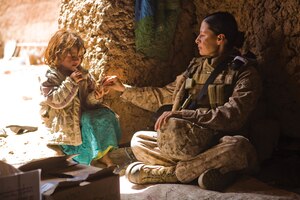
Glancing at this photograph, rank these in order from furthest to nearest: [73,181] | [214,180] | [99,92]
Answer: [99,92]
[214,180]
[73,181]

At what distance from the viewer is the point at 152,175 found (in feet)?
12.4

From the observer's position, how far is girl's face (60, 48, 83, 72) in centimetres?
406

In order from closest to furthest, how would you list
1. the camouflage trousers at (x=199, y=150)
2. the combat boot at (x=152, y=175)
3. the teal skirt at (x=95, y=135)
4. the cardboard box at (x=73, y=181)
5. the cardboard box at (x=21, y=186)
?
1. the cardboard box at (x=21, y=186)
2. the cardboard box at (x=73, y=181)
3. the camouflage trousers at (x=199, y=150)
4. the combat boot at (x=152, y=175)
5. the teal skirt at (x=95, y=135)

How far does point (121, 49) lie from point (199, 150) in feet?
5.28

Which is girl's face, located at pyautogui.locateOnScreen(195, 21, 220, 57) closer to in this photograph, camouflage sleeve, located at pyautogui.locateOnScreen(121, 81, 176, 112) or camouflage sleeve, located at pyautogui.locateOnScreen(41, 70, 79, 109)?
camouflage sleeve, located at pyautogui.locateOnScreen(121, 81, 176, 112)

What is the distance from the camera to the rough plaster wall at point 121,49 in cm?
464

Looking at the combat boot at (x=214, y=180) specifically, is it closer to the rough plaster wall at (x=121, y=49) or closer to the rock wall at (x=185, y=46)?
the rock wall at (x=185, y=46)

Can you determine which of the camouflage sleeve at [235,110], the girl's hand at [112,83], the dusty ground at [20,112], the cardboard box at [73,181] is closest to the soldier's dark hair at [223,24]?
the camouflage sleeve at [235,110]

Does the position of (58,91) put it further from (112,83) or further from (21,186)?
(21,186)

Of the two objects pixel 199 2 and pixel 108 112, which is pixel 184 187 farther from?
pixel 199 2

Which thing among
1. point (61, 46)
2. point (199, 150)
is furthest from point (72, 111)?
point (199, 150)

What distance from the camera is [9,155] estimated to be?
15.0 ft

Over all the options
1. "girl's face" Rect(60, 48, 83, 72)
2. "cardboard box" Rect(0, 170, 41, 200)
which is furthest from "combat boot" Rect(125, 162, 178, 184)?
"cardboard box" Rect(0, 170, 41, 200)

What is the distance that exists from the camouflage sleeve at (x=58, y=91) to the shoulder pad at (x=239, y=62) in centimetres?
146
